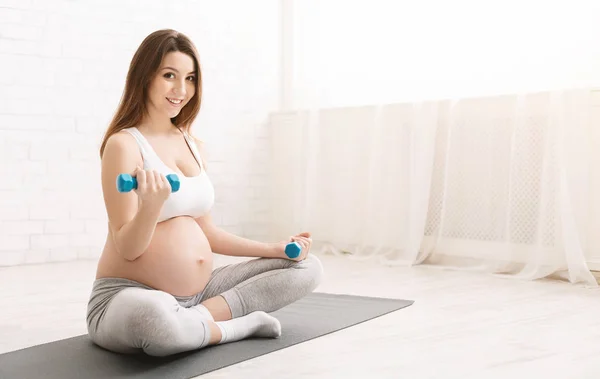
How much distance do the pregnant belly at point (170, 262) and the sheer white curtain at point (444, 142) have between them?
1.73 meters

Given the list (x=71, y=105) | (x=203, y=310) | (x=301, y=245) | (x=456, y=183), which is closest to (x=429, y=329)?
(x=301, y=245)

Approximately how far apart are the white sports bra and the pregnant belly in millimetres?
27

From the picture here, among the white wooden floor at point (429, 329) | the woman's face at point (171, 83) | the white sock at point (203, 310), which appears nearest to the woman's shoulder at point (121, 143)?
the woman's face at point (171, 83)

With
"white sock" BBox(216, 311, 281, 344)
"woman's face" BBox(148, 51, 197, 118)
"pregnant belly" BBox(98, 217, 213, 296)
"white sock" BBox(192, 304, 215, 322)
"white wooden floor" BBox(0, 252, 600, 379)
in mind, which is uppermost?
"woman's face" BBox(148, 51, 197, 118)

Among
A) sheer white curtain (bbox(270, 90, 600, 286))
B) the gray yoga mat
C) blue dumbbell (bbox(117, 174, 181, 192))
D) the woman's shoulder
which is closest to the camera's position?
blue dumbbell (bbox(117, 174, 181, 192))

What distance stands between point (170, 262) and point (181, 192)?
17 cm

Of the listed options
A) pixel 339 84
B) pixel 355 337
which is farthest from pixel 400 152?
pixel 355 337

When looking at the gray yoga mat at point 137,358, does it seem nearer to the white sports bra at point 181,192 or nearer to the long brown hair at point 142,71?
the white sports bra at point 181,192

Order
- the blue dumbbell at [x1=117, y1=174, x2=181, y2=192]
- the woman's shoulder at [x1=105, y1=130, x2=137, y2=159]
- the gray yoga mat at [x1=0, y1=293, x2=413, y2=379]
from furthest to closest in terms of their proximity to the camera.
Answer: the woman's shoulder at [x1=105, y1=130, x2=137, y2=159] → the gray yoga mat at [x1=0, y1=293, x2=413, y2=379] → the blue dumbbell at [x1=117, y1=174, x2=181, y2=192]

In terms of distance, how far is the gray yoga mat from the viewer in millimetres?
1658

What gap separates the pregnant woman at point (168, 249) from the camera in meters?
1.71

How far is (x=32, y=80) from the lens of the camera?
3748 mm

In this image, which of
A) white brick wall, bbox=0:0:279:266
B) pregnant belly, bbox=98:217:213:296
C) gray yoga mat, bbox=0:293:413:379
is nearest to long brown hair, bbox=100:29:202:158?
pregnant belly, bbox=98:217:213:296

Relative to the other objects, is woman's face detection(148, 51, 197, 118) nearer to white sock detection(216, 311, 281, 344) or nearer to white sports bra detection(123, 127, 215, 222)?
white sports bra detection(123, 127, 215, 222)
